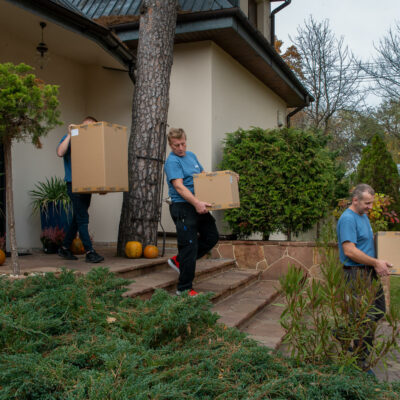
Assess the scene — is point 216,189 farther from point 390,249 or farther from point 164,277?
point 390,249

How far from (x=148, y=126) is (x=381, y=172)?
6353mm

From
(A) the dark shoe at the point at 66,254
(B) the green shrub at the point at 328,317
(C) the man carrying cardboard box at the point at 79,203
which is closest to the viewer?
(B) the green shrub at the point at 328,317

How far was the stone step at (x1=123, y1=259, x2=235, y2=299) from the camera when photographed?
4.04m

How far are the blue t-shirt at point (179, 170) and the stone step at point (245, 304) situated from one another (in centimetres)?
118

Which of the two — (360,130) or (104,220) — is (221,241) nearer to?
(104,220)

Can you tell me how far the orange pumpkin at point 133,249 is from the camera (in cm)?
547

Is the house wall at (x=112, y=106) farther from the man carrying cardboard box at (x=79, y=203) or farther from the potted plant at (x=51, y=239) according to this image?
the man carrying cardboard box at (x=79, y=203)

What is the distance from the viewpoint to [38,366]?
183cm

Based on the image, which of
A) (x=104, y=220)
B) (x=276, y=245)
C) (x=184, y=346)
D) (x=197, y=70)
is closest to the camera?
(x=184, y=346)

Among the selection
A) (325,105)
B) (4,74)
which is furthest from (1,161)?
(325,105)

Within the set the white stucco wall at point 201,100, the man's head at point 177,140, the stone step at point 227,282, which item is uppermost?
the white stucco wall at point 201,100

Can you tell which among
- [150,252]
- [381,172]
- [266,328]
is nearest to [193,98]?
[150,252]

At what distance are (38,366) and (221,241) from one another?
5.09 meters

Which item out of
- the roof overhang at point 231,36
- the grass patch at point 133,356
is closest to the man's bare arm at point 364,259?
the grass patch at point 133,356
